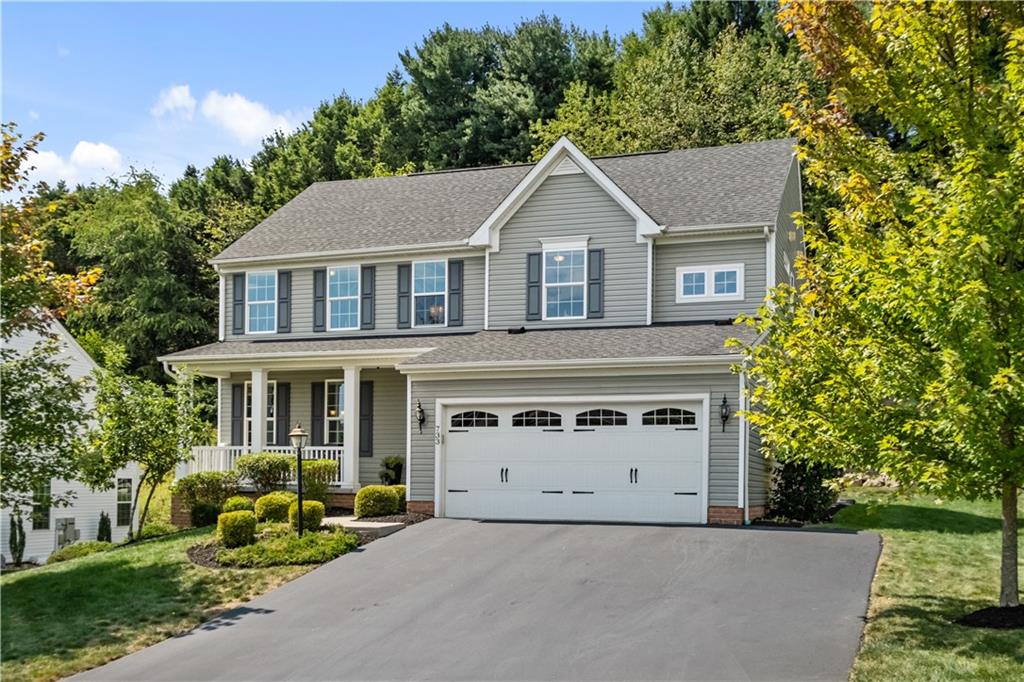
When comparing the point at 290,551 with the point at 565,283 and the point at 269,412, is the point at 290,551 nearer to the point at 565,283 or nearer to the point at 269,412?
the point at 565,283

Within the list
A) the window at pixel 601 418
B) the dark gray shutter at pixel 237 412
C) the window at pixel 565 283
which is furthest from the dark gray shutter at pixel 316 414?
the window at pixel 601 418

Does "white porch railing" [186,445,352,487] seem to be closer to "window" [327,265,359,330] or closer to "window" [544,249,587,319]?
"window" [327,265,359,330]

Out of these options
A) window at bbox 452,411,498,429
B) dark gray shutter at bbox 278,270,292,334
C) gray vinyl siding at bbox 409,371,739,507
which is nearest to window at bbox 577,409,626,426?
gray vinyl siding at bbox 409,371,739,507

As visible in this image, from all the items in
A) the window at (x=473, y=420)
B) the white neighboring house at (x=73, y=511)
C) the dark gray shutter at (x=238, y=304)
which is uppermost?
the dark gray shutter at (x=238, y=304)

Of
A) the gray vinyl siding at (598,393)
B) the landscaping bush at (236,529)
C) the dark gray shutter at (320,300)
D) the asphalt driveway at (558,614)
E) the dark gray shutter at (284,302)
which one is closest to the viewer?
the asphalt driveway at (558,614)

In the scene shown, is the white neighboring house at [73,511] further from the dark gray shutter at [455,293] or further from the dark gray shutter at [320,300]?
the dark gray shutter at [455,293]

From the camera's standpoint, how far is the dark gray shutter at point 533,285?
77.0ft

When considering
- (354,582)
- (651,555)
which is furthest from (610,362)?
(354,582)

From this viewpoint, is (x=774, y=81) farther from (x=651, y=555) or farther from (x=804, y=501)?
(x=651, y=555)

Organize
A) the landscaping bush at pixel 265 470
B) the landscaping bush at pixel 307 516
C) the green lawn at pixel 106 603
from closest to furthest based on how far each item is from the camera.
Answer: the green lawn at pixel 106 603 → the landscaping bush at pixel 307 516 → the landscaping bush at pixel 265 470

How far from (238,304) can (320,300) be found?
8.13 feet

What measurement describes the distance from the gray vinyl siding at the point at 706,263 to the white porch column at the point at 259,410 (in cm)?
937

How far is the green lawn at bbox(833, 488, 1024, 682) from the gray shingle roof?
7000 mm

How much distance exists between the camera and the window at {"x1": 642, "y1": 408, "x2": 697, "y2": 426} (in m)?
19.6
